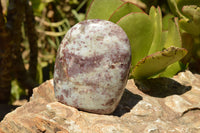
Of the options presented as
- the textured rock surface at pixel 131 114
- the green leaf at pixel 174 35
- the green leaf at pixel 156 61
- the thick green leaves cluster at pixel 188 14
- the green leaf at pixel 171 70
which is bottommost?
the textured rock surface at pixel 131 114

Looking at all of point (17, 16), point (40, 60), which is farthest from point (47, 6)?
point (17, 16)

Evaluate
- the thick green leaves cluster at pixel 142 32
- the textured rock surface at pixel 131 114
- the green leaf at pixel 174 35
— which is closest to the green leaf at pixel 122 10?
the thick green leaves cluster at pixel 142 32

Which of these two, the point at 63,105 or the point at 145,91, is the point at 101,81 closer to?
the point at 63,105

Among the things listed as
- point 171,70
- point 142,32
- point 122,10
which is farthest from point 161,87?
point 122,10

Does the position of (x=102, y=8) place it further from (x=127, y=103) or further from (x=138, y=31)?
(x=127, y=103)

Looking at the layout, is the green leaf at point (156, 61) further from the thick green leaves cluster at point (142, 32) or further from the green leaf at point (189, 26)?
the green leaf at point (189, 26)

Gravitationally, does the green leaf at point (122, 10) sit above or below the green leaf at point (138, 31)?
above
